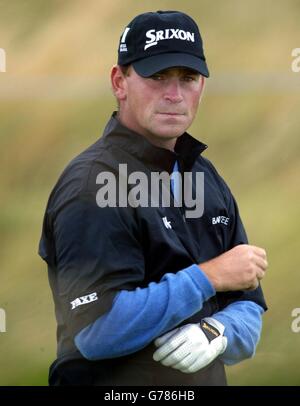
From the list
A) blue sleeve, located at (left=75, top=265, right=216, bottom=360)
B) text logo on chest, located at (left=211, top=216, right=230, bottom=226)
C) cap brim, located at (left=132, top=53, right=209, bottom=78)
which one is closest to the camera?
blue sleeve, located at (left=75, top=265, right=216, bottom=360)

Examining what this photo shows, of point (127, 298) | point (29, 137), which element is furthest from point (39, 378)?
point (127, 298)

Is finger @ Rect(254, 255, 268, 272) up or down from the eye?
down

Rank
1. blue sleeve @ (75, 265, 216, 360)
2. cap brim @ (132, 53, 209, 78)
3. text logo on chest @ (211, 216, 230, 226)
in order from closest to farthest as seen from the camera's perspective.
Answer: blue sleeve @ (75, 265, 216, 360) → cap brim @ (132, 53, 209, 78) → text logo on chest @ (211, 216, 230, 226)

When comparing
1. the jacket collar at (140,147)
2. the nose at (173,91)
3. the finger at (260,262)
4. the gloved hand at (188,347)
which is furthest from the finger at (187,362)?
the nose at (173,91)

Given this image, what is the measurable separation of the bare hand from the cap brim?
1.36 ft

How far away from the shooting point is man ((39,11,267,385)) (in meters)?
1.62

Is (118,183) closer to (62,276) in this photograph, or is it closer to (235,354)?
(62,276)

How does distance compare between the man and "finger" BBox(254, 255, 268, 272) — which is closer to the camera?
the man

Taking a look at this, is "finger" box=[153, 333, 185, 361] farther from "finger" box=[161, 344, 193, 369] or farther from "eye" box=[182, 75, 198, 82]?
"eye" box=[182, 75, 198, 82]

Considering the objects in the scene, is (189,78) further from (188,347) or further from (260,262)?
(188,347)

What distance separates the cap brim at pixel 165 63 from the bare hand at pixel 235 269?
1.36ft

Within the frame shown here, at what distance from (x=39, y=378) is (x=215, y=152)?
979 mm

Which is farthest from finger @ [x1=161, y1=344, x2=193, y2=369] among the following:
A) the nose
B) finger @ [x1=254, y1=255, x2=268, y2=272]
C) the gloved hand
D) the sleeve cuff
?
the nose

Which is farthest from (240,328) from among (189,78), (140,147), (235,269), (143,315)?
(189,78)
